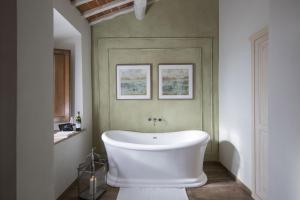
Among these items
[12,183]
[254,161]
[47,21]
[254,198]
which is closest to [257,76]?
[254,161]

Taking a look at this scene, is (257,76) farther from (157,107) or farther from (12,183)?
(12,183)

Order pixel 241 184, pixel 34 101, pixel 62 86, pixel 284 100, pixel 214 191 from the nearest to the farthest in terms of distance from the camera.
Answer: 1. pixel 34 101
2. pixel 284 100
3. pixel 214 191
4. pixel 241 184
5. pixel 62 86

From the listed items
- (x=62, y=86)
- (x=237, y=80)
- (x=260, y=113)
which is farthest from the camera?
(x=62, y=86)

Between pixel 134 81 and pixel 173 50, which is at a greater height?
pixel 173 50

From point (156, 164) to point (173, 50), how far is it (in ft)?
7.11

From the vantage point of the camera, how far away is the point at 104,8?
3516mm

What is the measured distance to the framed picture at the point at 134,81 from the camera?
411cm

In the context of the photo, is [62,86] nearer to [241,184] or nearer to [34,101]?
[34,101]

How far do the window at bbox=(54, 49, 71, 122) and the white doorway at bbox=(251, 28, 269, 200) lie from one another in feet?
9.24

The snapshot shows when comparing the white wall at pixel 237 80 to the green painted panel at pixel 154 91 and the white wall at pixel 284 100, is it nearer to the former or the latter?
the green painted panel at pixel 154 91

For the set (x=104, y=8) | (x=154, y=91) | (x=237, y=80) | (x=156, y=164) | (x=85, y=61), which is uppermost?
(x=104, y=8)

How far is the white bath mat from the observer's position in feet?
8.97

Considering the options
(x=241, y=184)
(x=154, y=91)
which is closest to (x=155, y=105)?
(x=154, y=91)

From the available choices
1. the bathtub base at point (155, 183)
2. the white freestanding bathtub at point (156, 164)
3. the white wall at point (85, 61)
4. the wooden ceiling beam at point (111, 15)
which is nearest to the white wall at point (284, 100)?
the white freestanding bathtub at point (156, 164)
